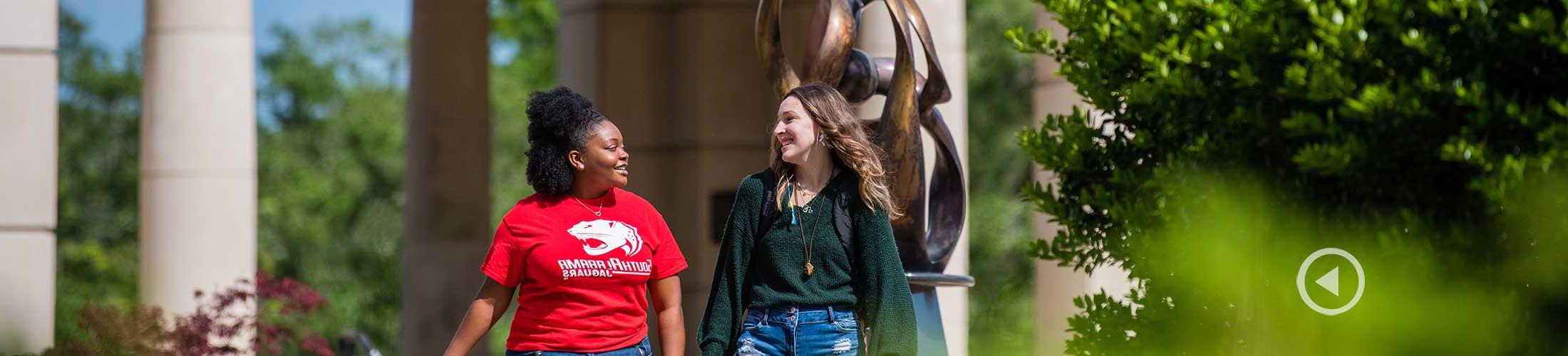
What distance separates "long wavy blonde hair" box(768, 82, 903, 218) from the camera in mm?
5609

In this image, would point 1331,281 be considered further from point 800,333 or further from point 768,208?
point 768,208

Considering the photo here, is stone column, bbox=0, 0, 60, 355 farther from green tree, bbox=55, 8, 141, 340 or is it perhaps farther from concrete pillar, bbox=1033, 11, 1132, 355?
green tree, bbox=55, 8, 141, 340

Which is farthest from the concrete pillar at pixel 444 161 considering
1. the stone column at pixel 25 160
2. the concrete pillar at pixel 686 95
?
the stone column at pixel 25 160

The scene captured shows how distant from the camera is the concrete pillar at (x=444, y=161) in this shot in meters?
19.3

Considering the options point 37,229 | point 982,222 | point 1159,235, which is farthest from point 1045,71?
point 982,222

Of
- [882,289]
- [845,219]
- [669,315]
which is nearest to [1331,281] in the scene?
[882,289]

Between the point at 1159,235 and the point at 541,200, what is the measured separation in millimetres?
2119

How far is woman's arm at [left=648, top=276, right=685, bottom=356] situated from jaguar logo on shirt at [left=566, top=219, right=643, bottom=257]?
0.20m

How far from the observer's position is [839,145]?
5.62 m

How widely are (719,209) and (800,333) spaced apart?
44.8ft

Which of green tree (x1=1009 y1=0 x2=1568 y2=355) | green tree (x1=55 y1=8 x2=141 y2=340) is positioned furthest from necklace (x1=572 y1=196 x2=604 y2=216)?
green tree (x1=55 y1=8 x2=141 y2=340)

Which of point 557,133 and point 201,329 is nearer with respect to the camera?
point 557,133

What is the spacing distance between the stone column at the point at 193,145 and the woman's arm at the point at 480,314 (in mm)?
9426

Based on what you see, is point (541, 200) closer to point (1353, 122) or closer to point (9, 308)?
point (1353, 122)
